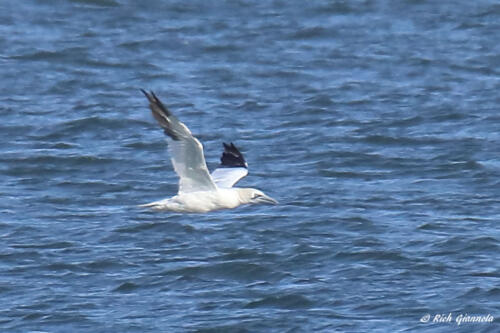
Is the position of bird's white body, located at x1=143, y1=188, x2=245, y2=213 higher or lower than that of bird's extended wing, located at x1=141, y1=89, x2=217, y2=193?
lower

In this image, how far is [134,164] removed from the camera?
61.9 ft

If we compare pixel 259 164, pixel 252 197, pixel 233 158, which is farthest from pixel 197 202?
pixel 259 164

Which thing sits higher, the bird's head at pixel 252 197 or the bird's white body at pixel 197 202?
the bird's white body at pixel 197 202

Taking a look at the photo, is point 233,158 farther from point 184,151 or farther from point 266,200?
point 184,151

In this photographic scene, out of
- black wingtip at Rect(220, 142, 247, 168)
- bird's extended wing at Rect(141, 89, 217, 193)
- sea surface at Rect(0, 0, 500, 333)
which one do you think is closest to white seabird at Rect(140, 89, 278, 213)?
bird's extended wing at Rect(141, 89, 217, 193)

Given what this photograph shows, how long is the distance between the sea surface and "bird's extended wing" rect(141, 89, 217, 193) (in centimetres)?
96

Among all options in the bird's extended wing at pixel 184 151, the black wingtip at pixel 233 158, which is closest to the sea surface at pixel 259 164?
the black wingtip at pixel 233 158

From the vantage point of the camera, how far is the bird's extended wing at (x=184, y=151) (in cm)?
1340

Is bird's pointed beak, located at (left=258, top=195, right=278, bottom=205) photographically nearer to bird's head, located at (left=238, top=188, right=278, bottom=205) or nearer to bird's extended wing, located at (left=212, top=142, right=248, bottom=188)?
bird's head, located at (left=238, top=188, right=278, bottom=205)

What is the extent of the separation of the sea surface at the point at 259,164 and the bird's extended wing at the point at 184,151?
96cm

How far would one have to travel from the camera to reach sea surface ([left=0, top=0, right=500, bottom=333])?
13.8 metres

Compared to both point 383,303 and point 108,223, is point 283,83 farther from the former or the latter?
point 383,303

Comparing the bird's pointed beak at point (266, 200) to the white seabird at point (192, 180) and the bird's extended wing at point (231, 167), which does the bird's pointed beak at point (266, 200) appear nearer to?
the white seabird at point (192, 180)

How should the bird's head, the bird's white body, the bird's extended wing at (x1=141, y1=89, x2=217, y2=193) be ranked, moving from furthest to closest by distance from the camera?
the bird's head < the bird's white body < the bird's extended wing at (x1=141, y1=89, x2=217, y2=193)
